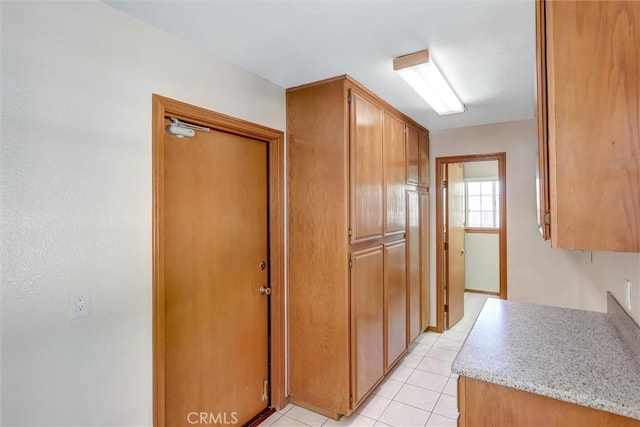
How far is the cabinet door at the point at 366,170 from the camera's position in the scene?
2.24m

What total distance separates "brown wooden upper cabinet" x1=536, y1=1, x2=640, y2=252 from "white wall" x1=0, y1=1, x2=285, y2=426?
1.60 m

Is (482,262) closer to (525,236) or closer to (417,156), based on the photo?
(525,236)

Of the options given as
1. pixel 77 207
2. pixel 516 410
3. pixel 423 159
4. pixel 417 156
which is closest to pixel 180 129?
pixel 77 207

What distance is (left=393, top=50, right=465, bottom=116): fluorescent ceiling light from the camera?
1877 millimetres

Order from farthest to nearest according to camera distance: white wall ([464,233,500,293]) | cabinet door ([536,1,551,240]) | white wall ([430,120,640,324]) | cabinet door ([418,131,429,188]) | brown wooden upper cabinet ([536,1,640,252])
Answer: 1. white wall ([464,233,500,293])
2. cabinet door ([418,131,429,188])
3. white wall ([430,120,640,324])
4. cabinet door ([536,1,551,240])
5. brown wooden upper cabinet ([536,1,640,252])

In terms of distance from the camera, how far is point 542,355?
1.28 meters

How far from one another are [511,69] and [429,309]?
104 inches

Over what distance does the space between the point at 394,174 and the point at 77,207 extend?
2284mm

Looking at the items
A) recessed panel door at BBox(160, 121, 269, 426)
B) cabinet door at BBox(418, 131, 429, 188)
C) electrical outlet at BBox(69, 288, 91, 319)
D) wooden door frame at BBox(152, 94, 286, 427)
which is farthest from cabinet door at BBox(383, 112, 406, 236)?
electrical outlet at BBox(69, 288, 91, 319)

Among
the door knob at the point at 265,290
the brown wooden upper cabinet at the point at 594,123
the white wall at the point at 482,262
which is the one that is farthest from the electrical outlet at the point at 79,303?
the white wall at the point at 482,262

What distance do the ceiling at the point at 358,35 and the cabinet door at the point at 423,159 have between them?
3.72 feet

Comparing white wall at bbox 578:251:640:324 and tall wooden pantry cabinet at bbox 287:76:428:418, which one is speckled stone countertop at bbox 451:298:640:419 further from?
tall wooden pantry cabinet at bbox 287:76:428:418

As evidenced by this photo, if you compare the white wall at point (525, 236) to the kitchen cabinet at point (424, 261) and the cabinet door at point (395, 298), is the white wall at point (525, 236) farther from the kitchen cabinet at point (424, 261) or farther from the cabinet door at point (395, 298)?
the cabinet door at point (395, 298)

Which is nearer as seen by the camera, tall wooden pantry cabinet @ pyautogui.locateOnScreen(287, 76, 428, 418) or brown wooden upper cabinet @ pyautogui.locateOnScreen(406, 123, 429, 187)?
tall wooden pantry cabinet @ pyautogui.locateOnScreen(287, 76, 428, 418)
